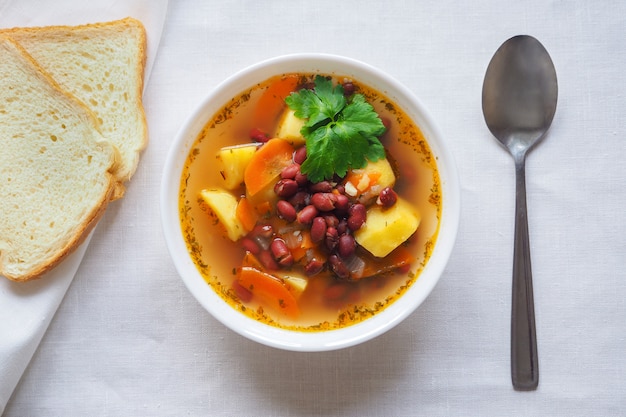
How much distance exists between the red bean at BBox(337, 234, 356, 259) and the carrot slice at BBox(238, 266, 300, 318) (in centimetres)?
23

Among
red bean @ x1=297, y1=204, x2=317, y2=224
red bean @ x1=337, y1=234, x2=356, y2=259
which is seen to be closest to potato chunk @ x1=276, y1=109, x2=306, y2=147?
red bean @ x1=297, y1=204, x2=317, y2=224

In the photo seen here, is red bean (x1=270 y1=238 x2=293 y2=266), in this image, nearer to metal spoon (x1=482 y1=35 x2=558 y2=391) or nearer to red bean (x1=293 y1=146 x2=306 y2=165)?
red bean (x1=293 y1=146 x2=306 y2=165)

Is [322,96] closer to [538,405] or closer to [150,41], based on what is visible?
[150,41]

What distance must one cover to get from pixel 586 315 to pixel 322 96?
3.98 feet

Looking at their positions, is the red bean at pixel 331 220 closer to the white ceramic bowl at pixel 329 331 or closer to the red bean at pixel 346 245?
the red bean at pixel 346 245

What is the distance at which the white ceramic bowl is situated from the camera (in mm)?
1900

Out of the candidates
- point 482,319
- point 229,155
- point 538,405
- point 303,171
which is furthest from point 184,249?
point 538,405

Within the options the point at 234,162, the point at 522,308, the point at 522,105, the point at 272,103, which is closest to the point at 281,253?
the point at 234,162

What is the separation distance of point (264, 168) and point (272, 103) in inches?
9.2

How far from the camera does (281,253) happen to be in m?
1.92

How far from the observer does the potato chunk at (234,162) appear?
1.95 meters

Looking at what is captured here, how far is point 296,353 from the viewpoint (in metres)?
2.15

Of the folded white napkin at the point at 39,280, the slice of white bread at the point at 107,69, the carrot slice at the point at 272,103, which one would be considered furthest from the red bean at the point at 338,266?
the folded white napkin at the point at 39,280

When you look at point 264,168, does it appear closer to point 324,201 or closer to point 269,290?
point 324,201
